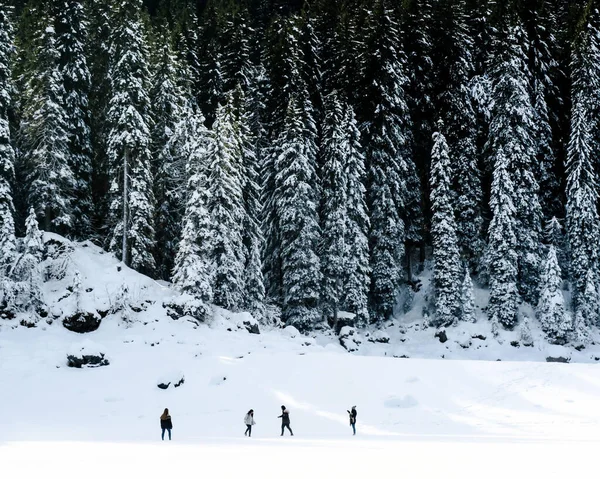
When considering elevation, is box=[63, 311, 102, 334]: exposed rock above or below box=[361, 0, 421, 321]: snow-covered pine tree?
below

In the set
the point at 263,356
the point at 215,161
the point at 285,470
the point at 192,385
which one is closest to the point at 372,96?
the point at 215,161

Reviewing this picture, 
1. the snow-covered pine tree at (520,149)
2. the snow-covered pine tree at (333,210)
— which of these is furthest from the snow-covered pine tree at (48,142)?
the snow-covered pine tree at (520,149)

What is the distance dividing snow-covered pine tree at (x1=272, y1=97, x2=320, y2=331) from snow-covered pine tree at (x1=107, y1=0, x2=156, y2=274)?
9.45m

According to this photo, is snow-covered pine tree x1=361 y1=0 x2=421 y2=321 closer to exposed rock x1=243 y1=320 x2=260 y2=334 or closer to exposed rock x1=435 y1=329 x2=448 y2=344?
exposed rock x1=435 y1=329 x2=448 y2=344

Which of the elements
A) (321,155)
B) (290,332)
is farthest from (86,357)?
(321,155)

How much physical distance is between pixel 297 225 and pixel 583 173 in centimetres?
2194

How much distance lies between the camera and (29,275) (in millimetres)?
29734

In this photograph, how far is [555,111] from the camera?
48.0 m

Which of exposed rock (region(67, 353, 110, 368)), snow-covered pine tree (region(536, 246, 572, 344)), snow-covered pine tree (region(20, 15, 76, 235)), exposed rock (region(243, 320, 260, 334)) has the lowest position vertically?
exposed rock (region(67, 353, 110, 368))

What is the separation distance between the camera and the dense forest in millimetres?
35562

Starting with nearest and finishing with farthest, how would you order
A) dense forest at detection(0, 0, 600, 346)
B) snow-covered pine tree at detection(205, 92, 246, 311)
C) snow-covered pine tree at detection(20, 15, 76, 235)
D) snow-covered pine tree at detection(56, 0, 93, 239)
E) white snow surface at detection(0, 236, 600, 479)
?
white snow surface at detection(0, 236, 600, 479), snow-covered pine tree at detection(205, 92, 246, 311), snow-covered pine tree at detection(20, 15, 76, 235), dense forest at detection(0, 0, 600, 346), snow-covered pine tree at detection(56, 0, 93, 239)

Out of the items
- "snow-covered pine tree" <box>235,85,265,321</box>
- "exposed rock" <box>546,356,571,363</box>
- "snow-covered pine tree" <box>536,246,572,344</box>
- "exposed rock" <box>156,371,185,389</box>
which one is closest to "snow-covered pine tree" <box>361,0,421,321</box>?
"snow-covered pine tree" <box>235,85,265,321</box>

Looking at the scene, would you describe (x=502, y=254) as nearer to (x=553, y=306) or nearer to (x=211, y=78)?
(x=553, y=306)

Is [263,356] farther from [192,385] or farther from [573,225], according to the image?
[573,225]
